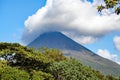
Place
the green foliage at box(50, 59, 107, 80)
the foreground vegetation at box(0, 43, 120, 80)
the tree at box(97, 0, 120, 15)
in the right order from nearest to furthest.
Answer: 1. the tree at box(97, 0, 120, 15)
2. the foreground vegetation at box(0, 43, 120, 80)
3. the green foliage at box(50, 59, 107, 80)

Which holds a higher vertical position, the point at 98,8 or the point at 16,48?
the point at 16,48

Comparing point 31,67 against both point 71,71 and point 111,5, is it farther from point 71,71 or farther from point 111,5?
point 111,5

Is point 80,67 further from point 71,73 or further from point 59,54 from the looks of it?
point 59,54

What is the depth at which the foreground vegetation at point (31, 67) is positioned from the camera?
50.2 meters

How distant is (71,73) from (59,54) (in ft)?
115

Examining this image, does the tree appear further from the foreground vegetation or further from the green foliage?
the green foliage

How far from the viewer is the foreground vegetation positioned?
5022cm

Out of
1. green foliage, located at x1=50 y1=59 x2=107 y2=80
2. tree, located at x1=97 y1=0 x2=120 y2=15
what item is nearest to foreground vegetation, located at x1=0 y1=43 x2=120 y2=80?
green foliage, located at x1=50 y1=59 x2=107 y2=80

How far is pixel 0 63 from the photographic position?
52.3 meters

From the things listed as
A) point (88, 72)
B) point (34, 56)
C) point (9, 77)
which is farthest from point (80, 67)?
point (9, 77)

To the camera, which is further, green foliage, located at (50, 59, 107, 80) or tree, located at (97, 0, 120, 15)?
green foliage, located at (50, 59, 107, 80)

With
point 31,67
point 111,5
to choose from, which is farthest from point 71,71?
point 111,5

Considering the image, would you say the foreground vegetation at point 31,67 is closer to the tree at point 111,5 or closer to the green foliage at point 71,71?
the green foliage at point 71,71

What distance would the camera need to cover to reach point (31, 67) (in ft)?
196
